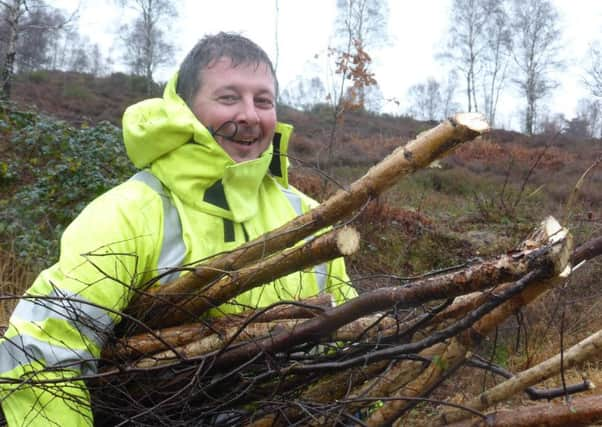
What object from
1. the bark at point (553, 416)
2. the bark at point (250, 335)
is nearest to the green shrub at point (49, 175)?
the bark at point (250, 335)

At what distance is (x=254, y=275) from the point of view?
152 centimetres

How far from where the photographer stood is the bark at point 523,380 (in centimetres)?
153

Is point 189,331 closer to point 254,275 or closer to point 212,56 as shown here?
point 254,275

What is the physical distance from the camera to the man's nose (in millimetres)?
1856

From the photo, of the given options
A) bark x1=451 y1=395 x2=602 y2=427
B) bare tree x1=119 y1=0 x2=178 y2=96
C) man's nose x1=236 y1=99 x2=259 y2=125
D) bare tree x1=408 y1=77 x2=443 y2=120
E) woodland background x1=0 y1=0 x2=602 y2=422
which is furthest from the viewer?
bare tree x1=408 y1=77 x2=443 y2=120

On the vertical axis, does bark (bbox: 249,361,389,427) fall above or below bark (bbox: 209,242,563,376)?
below

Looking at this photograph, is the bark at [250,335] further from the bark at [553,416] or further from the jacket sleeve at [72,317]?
the bark at [553,416]

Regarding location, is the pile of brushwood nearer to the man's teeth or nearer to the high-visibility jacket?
the high-visibility jacket

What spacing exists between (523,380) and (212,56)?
1.55m

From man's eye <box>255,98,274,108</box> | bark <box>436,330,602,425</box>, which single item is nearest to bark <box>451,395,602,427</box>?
bark <box>436,330,602,425</box>

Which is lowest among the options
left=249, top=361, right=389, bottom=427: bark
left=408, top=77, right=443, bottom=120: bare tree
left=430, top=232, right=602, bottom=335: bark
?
left=249, top=361, right=389, bottom=427: bark

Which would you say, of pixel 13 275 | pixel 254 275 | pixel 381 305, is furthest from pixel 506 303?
pixel 13 275

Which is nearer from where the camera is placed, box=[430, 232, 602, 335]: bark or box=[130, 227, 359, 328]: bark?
box=[430, 232, 602, 335]: bark

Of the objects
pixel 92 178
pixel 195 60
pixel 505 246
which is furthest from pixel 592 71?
pixel 195 60
